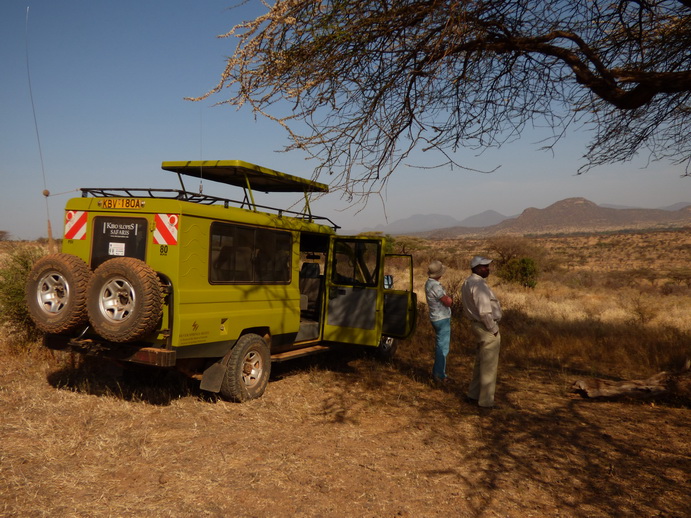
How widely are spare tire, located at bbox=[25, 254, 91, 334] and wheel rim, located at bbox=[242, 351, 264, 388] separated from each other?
1.89 metres

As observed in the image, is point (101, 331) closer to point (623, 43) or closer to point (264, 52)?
point (264, 52)

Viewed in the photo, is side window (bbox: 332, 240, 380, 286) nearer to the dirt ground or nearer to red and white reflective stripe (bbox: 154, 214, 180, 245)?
the dirt ground

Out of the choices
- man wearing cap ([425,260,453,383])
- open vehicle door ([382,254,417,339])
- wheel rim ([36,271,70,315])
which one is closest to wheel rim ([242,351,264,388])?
wheel rim ([36,271,70,315])

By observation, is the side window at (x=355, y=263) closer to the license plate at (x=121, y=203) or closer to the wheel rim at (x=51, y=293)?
the license plate at (x=121, y=203)

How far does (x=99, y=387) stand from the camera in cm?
625

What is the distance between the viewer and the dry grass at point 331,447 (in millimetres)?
3738

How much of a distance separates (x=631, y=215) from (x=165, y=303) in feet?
603

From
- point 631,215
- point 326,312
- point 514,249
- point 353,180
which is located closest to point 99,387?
point 326,312

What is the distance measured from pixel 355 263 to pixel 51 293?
13.7ft

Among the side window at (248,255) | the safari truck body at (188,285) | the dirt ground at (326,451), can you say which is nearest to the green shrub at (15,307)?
the dirt ground at (326,451)

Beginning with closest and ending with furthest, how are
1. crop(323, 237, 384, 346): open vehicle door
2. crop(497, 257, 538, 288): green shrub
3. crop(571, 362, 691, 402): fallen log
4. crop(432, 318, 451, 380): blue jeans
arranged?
1. crop(571, 362, 691, 402): fallen log
2. crop(432, 318, 451, 380): blue jeans
3. crop(323, 237, 384, 346): open vehicle door
4. crop(497, 257, 538, 288): green shrub

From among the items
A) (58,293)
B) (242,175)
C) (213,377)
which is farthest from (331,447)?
(242,175)

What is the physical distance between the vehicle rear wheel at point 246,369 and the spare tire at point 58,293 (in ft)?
5.43

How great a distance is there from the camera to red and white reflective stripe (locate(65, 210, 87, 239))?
5738 millimetres
